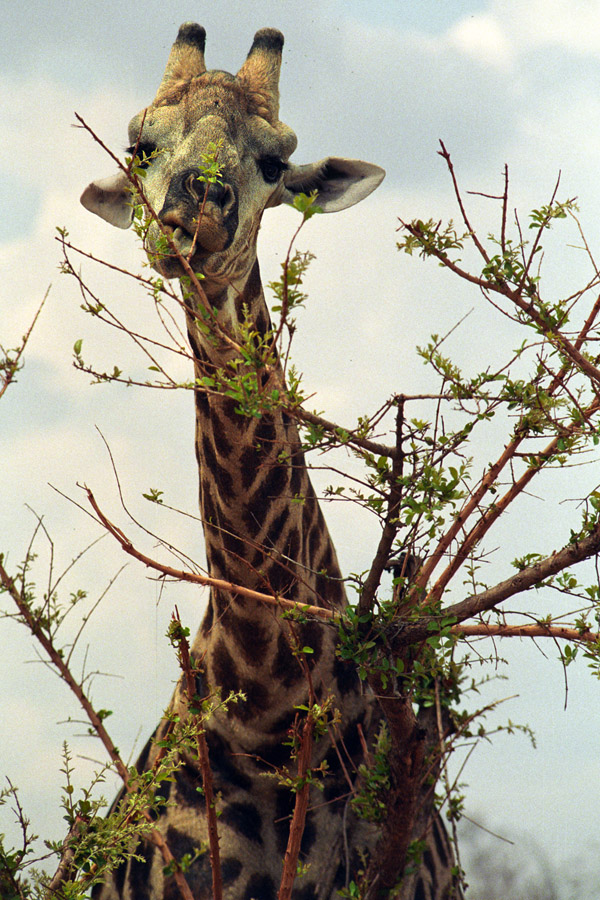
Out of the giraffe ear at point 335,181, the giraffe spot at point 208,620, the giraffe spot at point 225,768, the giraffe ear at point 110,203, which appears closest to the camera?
the giraffe spot at point 225,768

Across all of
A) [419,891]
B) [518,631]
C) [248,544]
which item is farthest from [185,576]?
[419,891]

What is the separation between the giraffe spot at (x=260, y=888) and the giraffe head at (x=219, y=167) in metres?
2.47

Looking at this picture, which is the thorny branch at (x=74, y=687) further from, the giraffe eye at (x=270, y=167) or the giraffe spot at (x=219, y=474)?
the giraffe eye at (x=270, y=167)

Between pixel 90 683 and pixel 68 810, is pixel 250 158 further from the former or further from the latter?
pixel 68 810

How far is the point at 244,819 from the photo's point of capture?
4.04 metres

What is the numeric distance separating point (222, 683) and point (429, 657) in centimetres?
126

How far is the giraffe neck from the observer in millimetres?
3939

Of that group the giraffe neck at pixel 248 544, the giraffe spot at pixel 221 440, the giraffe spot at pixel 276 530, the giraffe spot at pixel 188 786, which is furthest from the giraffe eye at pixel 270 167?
the giraffe spot at pixel 188 786

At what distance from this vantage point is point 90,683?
3701 mm

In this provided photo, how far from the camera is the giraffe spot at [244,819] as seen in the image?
401 cm

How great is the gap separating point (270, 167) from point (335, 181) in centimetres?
47

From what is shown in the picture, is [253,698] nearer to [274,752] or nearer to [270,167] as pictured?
[274,752]

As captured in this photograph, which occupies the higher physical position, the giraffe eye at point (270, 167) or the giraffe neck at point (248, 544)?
the giraffe eye at point (270, 167)

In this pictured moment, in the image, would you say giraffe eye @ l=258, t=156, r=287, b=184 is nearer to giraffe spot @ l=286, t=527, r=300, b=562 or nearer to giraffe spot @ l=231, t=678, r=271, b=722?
giraffe spot @ l=286, t=527, r=300, b=562
